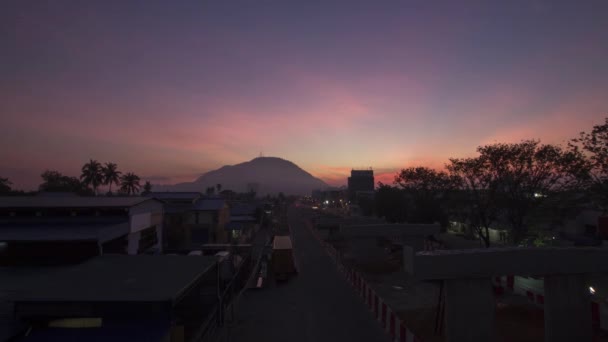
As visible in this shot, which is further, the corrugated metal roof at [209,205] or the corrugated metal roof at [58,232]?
the corrugated metal roof at [209,205]

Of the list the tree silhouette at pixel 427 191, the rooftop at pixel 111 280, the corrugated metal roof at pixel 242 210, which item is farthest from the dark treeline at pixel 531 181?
the corrugated metal roof at pixel 242 210

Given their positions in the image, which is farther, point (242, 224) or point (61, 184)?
point (61, 184)

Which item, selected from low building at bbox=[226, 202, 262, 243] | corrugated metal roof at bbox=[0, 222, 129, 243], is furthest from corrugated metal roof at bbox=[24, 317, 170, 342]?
low building at bbox=[226, 202, 262, 243]

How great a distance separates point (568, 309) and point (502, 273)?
3428 millimetres

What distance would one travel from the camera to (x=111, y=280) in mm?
13633

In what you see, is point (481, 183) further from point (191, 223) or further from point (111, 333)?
point (191, 223)

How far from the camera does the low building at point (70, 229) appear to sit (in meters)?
18.1

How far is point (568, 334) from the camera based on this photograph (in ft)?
40.6

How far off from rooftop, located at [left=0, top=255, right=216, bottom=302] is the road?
4.11 metres

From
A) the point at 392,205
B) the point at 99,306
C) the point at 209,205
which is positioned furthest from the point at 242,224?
the point at 99,306

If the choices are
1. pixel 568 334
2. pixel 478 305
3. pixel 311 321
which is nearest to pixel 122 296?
pixel 311 321

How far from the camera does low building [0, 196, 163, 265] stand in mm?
18141

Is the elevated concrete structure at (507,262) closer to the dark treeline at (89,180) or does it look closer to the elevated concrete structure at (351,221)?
the elevated concrete structure at (351,221)

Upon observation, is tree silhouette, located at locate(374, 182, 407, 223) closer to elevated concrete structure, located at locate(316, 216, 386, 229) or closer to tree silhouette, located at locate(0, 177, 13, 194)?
elevated concrete structure, located at locate(316, 216, 386, 229)
